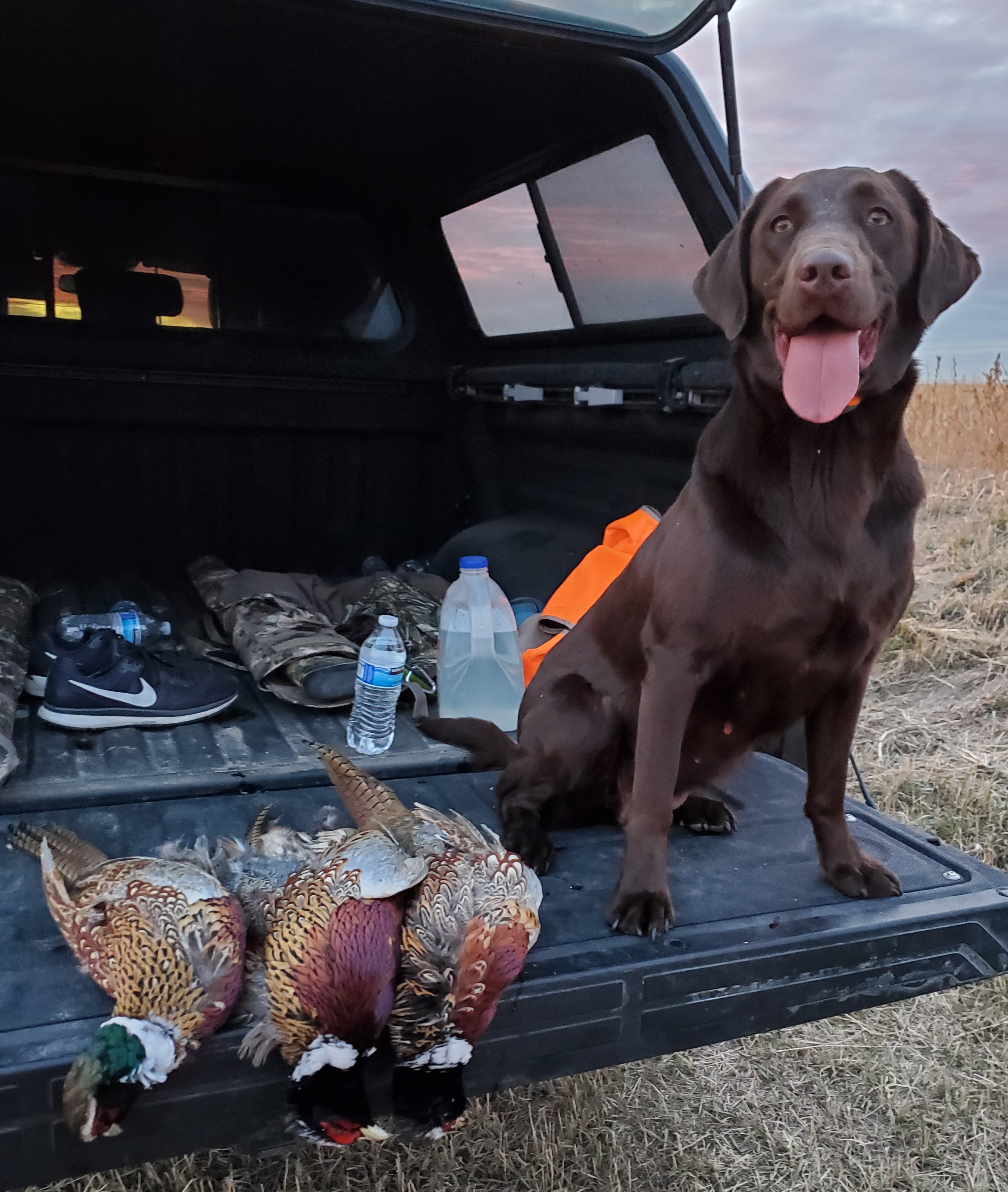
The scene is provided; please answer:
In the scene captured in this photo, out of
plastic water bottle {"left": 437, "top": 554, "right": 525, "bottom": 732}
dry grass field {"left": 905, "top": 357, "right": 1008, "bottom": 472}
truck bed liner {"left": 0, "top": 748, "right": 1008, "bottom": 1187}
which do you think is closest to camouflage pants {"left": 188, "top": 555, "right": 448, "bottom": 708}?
plastic water bottle {"left": 437, "top": 554, "right": 525, "bottom": 732}

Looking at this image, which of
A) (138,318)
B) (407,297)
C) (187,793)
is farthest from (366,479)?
(187,793)

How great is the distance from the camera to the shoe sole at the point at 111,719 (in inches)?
107

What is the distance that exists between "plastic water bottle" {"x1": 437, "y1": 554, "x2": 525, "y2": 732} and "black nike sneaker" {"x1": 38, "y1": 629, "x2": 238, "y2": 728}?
69cm

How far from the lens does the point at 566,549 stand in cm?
412

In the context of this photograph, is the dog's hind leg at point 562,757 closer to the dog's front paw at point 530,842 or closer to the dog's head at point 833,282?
the dog's front paw at point 530,842

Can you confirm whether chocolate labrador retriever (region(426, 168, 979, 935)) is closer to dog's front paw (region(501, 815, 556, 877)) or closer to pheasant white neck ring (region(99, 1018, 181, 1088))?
dog's front paw (region(501, 815, 556, 877))

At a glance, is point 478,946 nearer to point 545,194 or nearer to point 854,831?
point 854,831

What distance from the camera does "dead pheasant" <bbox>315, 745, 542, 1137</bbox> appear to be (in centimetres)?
142

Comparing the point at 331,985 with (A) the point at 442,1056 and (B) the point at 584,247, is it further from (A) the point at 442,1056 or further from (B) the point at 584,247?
(B) the point at 584,247

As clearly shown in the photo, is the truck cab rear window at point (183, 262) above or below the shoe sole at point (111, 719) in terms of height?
above

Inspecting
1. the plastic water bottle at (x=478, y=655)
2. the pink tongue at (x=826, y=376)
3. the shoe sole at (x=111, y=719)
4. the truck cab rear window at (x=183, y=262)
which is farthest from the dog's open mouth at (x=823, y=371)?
the truck cab rear window at (x=183, y=262)

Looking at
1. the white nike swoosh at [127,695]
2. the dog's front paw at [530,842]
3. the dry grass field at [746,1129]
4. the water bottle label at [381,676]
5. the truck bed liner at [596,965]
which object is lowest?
the dry grass field at [746,1129]

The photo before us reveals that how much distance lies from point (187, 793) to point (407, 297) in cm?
345

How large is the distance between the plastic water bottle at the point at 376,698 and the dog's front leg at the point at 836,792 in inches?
44.5
